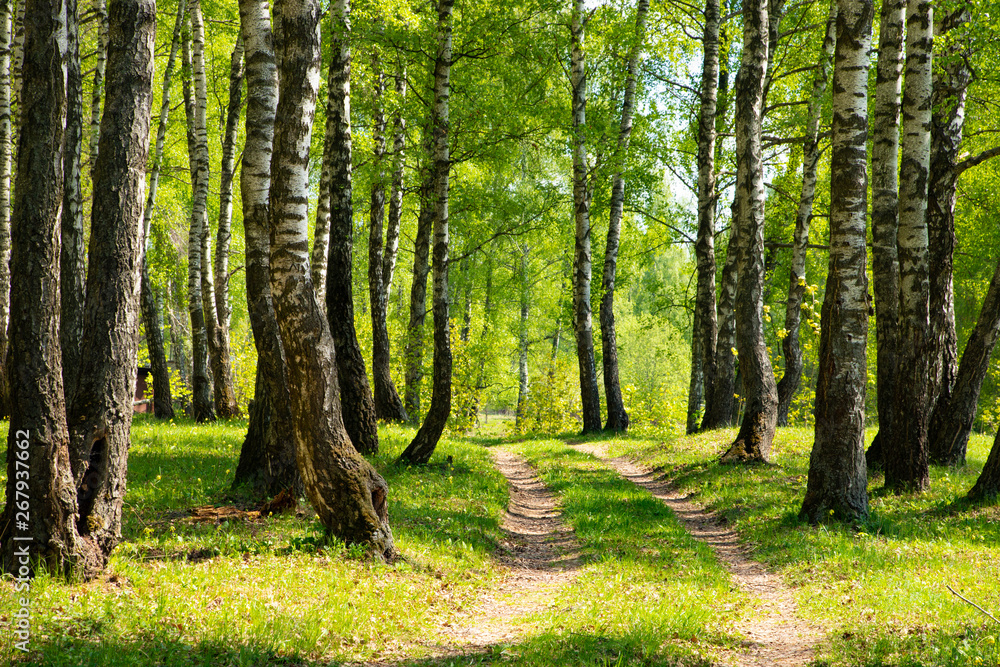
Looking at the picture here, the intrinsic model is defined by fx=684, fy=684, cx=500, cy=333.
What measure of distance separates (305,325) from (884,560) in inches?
251

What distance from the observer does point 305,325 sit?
264 inches

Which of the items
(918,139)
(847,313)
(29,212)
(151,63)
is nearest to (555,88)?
(918,139)

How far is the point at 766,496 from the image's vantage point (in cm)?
1042

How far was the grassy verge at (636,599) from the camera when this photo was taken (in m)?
5.21

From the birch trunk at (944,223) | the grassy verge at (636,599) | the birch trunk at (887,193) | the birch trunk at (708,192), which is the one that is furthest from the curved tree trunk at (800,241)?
the grassy verge at (636,599)

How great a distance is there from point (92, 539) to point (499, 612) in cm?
358

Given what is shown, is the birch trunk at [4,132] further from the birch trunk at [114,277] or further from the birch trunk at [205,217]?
the birch trunk at [114,277]

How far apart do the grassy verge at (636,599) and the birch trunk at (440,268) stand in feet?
8.87

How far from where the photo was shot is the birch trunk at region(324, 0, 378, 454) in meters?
10.9

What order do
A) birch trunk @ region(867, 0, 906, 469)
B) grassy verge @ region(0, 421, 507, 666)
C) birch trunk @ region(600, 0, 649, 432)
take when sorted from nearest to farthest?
grassy verge @ region(0, 421, 507, 666) < birch trunk @ region(867, 0, 906, 469) < birch trunk @ region(600, 0, 649, 432)

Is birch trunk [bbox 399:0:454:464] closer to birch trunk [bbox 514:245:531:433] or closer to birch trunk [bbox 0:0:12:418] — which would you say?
birch trunk [bbox 0:0:12:418]

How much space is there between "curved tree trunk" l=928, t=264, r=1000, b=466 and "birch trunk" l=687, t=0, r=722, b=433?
575 centimetres

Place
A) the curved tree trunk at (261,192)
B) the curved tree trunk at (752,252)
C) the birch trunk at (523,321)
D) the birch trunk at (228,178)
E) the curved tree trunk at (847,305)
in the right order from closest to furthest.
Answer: the curved tree trunk at (261,192) → the curved tree trunk at (847,305) → the curved tree trunk at (752,252) → the birch trunk at (228,178) → the birch trunk at (523,321)

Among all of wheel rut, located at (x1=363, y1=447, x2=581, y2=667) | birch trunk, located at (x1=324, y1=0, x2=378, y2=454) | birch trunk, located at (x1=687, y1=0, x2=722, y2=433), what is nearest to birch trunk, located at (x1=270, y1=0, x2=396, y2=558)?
wheel rut, located at (x1=363, y1=447, x2=581, y2=667)
